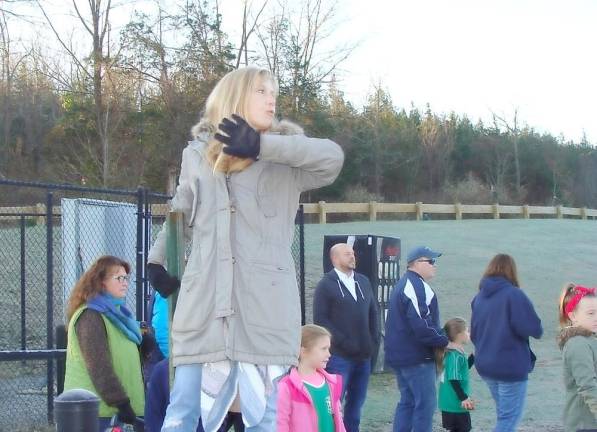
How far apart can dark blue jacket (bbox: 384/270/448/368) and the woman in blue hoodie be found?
376 millimetres

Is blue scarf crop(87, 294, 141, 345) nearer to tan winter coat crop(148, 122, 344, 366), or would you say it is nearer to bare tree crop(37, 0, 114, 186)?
tan winter coat crop(148, 122, 344, 366)

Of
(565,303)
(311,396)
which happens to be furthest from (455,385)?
(311,396)

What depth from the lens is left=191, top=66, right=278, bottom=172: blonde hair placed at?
3.08 metres

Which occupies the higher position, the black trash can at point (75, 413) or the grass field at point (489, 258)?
the black trash can at point (75, 413)

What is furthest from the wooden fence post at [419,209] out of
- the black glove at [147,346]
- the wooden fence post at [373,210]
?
the black glove at [147,346]

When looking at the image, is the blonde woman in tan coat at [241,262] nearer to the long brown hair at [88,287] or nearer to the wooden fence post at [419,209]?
the long brown hair at [88,287]

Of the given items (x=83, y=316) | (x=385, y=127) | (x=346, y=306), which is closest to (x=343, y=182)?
(x=385, y=127)

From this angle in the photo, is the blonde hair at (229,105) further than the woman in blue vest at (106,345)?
No

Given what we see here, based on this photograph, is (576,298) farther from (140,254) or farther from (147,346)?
(140,254)

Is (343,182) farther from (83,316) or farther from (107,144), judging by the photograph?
(83,316)

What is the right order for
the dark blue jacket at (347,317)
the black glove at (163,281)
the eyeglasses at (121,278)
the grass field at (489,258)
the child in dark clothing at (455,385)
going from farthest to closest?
1. the grass field at (489,258)
2. the dark blue jacket at (347,317)
3. the child in dark clothing at (455,385)
4. the eyeglasses at (121,278)
5. the black glove at (163,281)

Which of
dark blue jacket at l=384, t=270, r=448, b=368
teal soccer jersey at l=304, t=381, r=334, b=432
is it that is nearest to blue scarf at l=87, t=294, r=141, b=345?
teal soccer jersey at l=304, t=381, r=334, b=432

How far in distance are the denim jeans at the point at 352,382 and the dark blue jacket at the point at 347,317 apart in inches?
2.6

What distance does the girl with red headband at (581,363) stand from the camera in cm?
509
